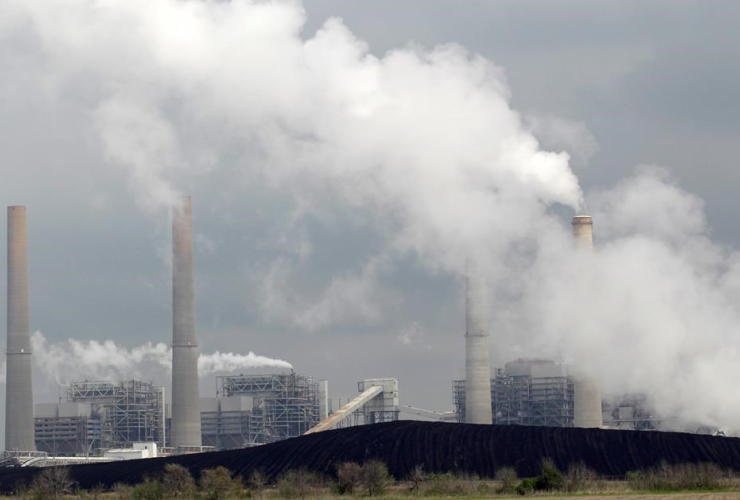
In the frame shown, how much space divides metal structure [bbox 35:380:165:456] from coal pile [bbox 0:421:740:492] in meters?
49.8

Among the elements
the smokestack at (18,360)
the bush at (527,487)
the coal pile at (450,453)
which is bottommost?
the bush at (527,487)

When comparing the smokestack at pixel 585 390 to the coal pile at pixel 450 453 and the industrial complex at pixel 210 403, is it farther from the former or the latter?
the coal pile at pixel 450 453

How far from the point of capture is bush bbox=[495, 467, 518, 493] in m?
58.6

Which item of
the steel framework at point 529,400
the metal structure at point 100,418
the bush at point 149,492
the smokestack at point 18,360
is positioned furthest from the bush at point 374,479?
the metal structure at point 100,418

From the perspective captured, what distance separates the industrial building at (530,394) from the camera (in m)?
122

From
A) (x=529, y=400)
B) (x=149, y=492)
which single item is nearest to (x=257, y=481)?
(x=149, y=492)

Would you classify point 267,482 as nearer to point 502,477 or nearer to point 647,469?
point 502,477

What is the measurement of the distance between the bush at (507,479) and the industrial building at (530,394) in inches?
2243

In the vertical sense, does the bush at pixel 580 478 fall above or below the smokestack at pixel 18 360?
below

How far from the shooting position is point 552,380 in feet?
401

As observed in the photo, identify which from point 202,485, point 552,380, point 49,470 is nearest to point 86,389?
point 552,380

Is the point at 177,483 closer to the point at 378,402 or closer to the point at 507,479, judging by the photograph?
the point at 507,479

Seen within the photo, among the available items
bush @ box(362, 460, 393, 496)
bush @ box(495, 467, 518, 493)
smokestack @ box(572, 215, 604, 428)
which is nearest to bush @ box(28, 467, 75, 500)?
bush @ box(362, 460, 393, 496)

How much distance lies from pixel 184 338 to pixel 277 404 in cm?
2248
